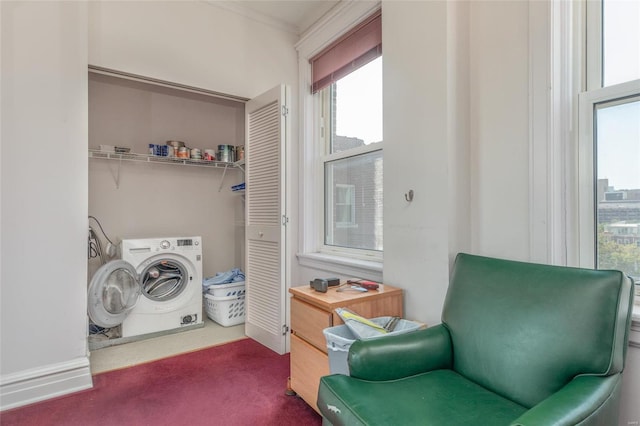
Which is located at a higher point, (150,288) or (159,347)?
(150,288)

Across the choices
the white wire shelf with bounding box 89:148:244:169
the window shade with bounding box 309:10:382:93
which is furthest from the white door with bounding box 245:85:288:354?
the white wire shelf with bounding box 89:148:244:169

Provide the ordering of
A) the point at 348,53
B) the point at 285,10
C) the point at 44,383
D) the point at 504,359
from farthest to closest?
1. the point at 285,10
2. the point at 348,53
3. the point at 44,383
4. the point at 504,359

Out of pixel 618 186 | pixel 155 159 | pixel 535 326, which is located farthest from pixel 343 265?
pixel 155 159

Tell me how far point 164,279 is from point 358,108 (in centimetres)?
228

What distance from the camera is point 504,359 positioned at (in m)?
1.18

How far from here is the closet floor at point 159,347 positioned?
2.38 metres

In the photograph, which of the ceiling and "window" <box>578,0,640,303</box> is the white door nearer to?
the ceiling

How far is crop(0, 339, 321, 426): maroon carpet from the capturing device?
67.6 inches

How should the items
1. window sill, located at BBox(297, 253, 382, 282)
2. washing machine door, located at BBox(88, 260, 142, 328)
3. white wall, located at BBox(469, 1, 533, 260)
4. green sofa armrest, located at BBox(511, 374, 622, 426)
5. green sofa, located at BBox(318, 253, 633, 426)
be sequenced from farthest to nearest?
washing machine door, located at BBox(88, 260, 142, 328) < window sill, located at BBox(297, 253, 382, 282) < white wall, located at BBox(469, 1, 533, 260) < green sofa, located at BBox(318, 253, 633, 426) < green sofa armrest, located at BBox(511, 374, 622, 426)

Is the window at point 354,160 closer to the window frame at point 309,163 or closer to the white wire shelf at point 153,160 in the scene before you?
the window frame at point 309,163

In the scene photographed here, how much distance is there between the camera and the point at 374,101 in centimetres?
244

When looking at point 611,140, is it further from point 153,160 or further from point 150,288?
point 153,160

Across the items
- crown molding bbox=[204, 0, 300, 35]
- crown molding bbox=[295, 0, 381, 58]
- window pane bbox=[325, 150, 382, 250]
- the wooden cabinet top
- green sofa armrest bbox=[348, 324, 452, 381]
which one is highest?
crown molding bbox=[204, 0, 300, 35]

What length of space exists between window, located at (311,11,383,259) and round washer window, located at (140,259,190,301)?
1338mm
